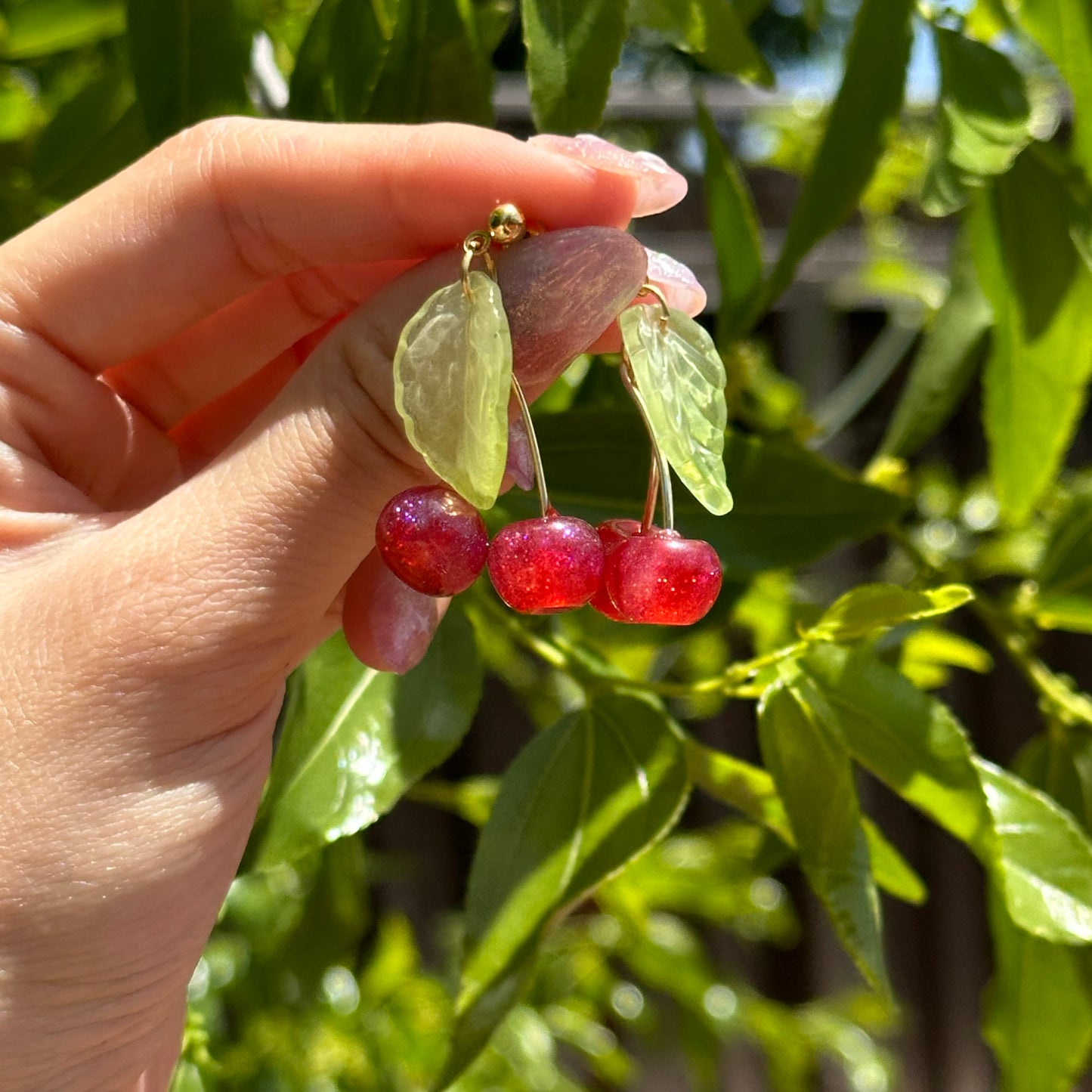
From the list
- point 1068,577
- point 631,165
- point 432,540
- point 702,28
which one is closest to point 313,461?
point 432,540

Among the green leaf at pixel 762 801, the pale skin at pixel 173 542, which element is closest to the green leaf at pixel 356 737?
the pale skin at pixel 173 542

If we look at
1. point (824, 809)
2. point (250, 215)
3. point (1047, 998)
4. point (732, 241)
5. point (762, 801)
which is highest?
point (250, 215)

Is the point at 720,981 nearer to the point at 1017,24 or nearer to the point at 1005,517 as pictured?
the point at 1005,517

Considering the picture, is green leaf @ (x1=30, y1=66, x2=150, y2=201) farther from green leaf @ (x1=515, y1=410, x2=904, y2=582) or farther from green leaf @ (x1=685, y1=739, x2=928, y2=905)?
green leaf @ (x1=685, y1=739, x2=928, y2=905)

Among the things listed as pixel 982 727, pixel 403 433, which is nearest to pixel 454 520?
pixel 403 433

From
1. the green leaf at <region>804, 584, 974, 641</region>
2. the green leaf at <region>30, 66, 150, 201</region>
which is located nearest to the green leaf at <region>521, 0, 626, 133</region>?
the green leaf at <region>804, 584, 974, 641</region>

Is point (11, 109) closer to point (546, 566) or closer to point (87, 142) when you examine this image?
point (87, 142)

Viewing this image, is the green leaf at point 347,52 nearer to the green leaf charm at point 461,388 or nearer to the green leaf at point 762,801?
the green leaf charm at point 461,388
